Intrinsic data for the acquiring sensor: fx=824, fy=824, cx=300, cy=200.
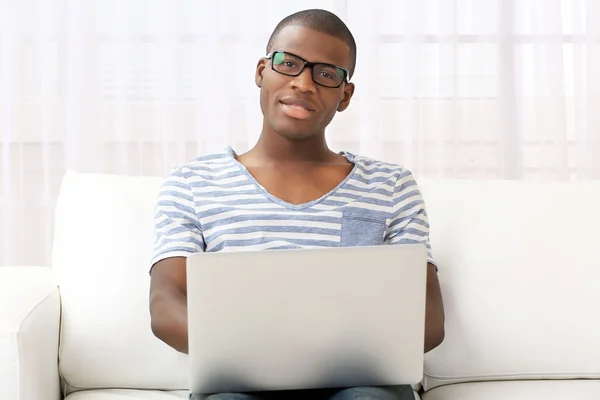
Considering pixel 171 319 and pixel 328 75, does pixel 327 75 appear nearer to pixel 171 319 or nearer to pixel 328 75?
pixel 328 75

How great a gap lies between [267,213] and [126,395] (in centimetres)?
41

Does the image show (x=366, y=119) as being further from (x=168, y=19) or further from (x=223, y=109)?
(x=168, y=19)

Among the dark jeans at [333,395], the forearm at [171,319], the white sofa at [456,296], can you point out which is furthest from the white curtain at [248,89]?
the dark jeans at [333,395]

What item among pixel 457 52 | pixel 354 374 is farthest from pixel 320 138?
pixel 457 52

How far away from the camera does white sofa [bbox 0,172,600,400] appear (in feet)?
4.93

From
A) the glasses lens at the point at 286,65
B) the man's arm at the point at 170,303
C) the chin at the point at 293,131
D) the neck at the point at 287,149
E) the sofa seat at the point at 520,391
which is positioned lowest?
the sofa seat at the point at 520,391

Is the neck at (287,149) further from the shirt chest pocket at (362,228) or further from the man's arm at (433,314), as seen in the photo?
the man's arm at (433,314)

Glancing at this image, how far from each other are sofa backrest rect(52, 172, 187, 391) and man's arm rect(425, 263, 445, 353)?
1.49 ft

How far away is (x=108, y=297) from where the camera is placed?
1.52 metres

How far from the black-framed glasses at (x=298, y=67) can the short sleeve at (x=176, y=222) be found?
0.27m

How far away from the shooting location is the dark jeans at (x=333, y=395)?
114 cm

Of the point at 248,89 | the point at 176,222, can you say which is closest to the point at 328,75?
the point at 176,222

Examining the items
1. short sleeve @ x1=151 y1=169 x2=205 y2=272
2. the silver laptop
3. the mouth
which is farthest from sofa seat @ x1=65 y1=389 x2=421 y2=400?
the mouth

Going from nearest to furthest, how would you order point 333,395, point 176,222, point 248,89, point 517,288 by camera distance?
point 333,395 → point 176,222 → point 517,288 → point 248,89
